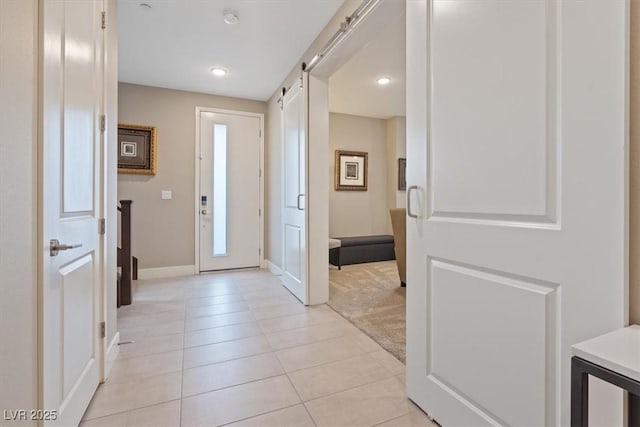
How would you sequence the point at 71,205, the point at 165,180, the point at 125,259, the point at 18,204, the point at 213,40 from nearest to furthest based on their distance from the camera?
the point at 18,204, the point at 71,205, the point at 213,40, the point at 125,259, the point at 165,180

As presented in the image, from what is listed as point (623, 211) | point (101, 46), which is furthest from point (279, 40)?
point (623, 211)

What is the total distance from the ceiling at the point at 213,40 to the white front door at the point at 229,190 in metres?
0.64

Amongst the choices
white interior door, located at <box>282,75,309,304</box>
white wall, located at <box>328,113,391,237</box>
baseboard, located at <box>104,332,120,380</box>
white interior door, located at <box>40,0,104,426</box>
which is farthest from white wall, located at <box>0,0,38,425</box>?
white wall, located at <box>328,113,391,237</box>

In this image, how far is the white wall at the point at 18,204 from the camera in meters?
0.82

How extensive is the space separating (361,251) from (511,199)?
3998 millimetres

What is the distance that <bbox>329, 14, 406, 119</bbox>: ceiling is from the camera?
303cm

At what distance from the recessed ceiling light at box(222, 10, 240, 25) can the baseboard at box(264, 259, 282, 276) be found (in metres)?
2.88

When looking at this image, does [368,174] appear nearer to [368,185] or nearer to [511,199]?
[368,185]

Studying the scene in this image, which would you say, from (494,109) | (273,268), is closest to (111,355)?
(494,109)

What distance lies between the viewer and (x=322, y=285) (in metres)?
3.03

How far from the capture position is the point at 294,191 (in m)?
3.29

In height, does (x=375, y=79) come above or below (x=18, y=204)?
above

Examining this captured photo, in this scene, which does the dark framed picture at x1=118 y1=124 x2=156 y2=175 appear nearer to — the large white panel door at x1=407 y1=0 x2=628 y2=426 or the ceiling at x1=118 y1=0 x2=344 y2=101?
the ceiling at x1=118 y1=0 x2=344 y2=101

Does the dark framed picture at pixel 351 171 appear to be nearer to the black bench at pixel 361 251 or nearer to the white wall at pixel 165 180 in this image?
the black bench at pixel 361 251
